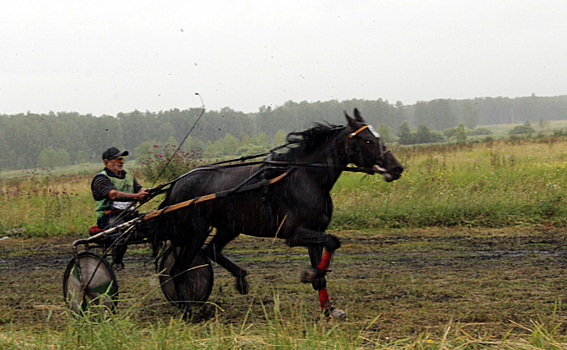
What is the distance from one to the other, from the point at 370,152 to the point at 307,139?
0.71 m

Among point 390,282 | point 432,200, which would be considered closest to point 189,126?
point 390,282

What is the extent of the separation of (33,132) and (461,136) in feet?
127

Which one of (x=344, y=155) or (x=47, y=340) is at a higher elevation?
(x=344, y=155)

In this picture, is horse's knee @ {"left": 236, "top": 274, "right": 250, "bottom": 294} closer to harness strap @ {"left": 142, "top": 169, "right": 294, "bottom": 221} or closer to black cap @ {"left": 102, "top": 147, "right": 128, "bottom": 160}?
harness strap @ {"left": 142, "top": 169, "right": 294, "bottom": 221}

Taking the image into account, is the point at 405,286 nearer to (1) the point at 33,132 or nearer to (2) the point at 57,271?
(2) the point at 57,271

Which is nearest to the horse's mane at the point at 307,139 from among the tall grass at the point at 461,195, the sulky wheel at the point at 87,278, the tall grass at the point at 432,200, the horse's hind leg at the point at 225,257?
the horse's hind leg at the point at 225,257

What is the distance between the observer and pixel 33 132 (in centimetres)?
4791

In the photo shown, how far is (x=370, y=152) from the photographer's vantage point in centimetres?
476

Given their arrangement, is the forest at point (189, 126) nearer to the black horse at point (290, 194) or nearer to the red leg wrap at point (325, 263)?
the black horse at point (290, 194)

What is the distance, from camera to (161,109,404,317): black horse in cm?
474

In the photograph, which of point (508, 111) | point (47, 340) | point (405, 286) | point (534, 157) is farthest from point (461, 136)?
point (508, 111)

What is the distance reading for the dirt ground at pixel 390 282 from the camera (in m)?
4.62

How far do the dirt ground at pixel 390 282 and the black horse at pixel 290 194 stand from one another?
0.56 m

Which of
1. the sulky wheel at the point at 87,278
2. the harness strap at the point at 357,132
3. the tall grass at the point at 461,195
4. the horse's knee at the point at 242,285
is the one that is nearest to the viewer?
the harness strap at the point at 357,132
